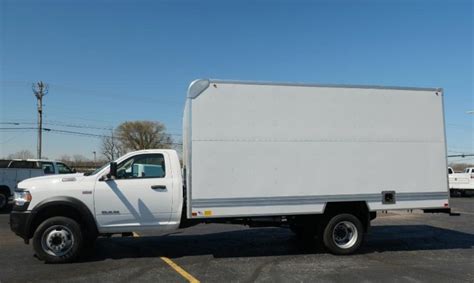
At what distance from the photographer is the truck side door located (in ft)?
27.2

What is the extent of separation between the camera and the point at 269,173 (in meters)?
8.58

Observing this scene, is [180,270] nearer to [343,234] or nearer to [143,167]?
[143,167]

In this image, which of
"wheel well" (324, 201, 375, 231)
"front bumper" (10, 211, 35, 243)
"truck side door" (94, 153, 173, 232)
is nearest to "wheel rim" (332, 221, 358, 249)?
"wheel well" (324, 201, 375, 231)

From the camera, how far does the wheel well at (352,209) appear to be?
9055 mm

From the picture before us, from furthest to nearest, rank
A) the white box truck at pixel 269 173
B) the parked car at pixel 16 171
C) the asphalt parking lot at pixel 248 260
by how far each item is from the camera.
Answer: the parked car at pixel 16 171 → the white box truck at pixel 269 173 → the asphalt parking lot at pixel 248 260

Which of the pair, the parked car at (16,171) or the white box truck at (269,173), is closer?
the white box truck at (269,173)

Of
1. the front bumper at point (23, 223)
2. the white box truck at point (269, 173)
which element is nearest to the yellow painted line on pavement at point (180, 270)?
the white box truck at point (269, 173)

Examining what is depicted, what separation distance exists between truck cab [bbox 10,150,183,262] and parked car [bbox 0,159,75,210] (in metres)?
11.0

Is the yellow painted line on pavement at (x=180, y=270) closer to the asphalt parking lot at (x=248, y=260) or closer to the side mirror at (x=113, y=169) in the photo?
the asphalt parking lot at (x=248, y=260)

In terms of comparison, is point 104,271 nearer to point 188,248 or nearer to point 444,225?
point 188,248

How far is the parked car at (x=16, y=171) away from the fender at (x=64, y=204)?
11.4 metres

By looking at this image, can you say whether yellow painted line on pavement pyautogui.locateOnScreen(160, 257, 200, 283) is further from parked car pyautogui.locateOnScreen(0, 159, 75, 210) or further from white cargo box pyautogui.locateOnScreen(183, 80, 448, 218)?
parked car pyautogui.locateOnScreen(0, 159, 75, 210)

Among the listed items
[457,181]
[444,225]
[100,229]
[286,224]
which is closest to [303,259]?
[286,224]

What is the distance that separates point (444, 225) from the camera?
44.8ft
